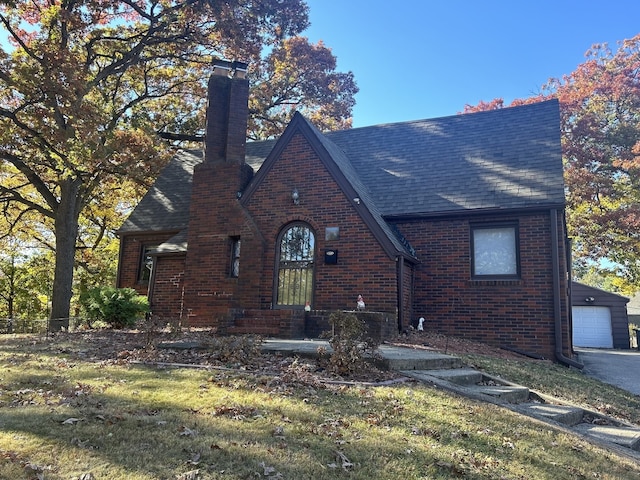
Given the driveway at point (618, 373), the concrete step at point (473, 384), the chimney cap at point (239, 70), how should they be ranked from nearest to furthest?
the concrete step at point (473, 384), the driveway at point (618, 373), the chimney cap at point (239, 70)

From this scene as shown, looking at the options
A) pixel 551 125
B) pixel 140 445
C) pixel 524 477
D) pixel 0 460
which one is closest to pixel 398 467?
pixel 524 477

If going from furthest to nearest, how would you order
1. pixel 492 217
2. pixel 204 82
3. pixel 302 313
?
pixel 204 82 → pixel 492 217 → pixel 302 313

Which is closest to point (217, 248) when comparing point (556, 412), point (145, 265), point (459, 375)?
point (145, 265)

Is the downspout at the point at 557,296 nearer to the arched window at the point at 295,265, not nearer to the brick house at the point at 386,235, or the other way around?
the brick house at the point at 386,235

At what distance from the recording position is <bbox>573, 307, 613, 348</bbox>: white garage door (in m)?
24.4

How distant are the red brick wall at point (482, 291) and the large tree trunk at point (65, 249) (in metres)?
11.5

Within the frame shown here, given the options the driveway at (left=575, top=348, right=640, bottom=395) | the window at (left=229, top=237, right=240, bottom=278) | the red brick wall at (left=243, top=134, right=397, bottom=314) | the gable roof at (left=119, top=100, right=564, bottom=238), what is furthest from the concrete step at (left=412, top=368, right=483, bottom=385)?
the window at (left=229, top=237, right=240, bottom=278)

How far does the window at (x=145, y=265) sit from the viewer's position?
17031 mm

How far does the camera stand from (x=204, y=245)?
1282 cm

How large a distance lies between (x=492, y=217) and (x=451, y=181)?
5.68 feet

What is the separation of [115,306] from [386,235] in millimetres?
7964

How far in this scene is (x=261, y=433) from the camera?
13.1 feet

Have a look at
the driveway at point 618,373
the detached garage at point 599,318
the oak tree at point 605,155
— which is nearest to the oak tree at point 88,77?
the driveway at point 618,373

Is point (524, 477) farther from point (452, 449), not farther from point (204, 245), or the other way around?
point (204, 245)
